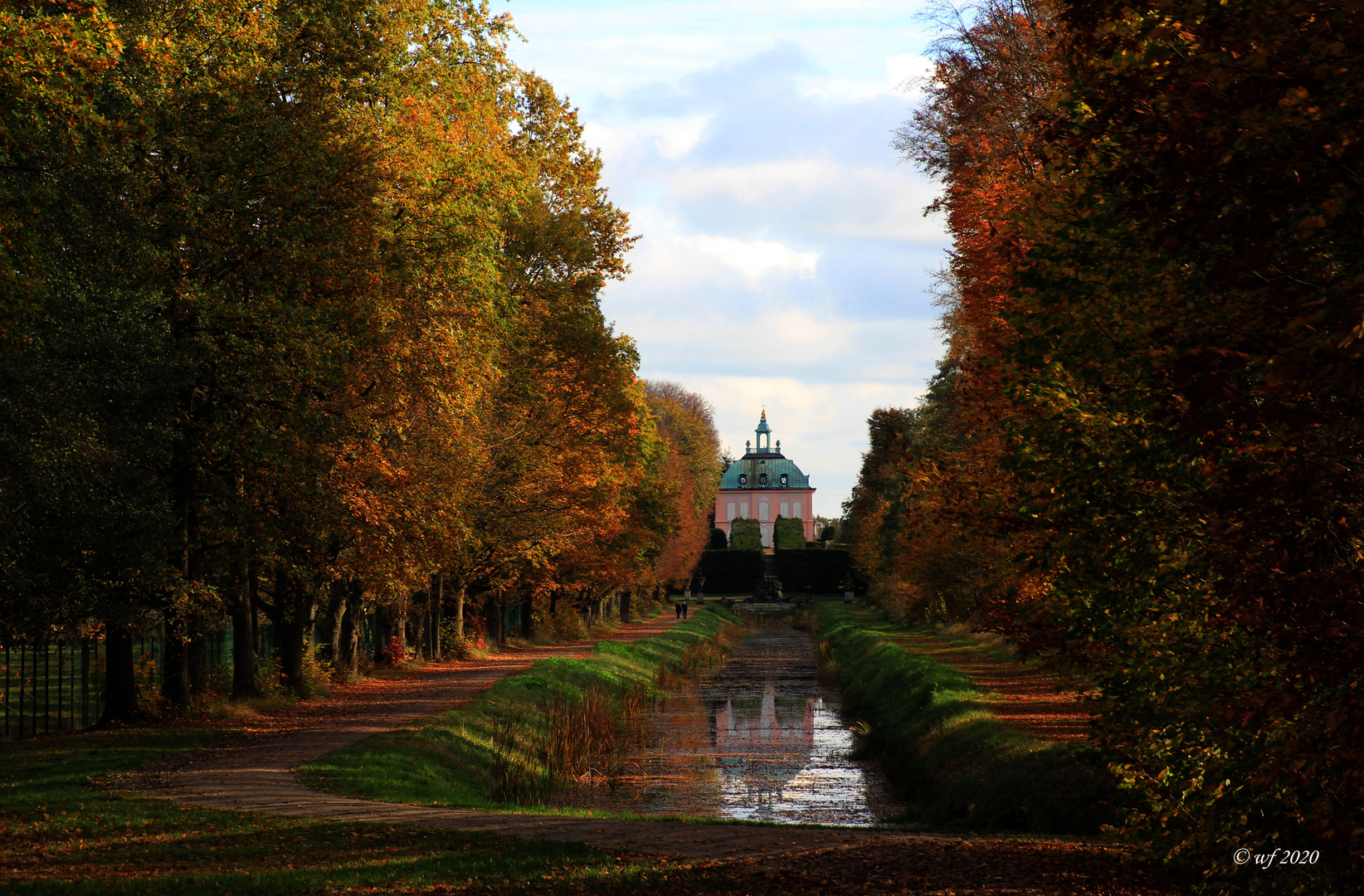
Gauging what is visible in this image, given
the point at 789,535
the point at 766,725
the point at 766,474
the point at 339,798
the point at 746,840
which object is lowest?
the point at 766,725

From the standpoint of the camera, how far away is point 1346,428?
206 inches

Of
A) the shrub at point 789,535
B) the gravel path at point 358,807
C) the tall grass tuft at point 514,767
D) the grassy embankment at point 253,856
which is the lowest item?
the tall grass tuft at point 514,767

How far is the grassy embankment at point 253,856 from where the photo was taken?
357 inches

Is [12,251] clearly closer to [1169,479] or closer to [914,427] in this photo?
[1169,479]

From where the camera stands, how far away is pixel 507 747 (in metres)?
19.0

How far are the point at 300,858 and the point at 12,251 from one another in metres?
6.52

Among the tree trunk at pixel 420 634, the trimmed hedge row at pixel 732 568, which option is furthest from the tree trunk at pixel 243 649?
the trimmed hedge row at pixel 732 568

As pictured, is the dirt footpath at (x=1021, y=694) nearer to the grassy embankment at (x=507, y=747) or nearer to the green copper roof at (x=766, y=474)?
the grassy embankment at (x=507, y=747)

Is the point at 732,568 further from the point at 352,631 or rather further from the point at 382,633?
the point at 352,631

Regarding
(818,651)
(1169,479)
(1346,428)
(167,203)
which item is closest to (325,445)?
(167,203)

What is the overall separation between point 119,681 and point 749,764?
A: 10.7 m

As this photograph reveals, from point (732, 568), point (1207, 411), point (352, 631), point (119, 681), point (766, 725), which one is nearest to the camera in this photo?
point (1207, 411)

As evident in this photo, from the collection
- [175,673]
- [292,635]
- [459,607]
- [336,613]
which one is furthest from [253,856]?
[459,607]

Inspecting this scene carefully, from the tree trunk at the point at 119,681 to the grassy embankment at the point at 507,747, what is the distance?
4.16 meters
